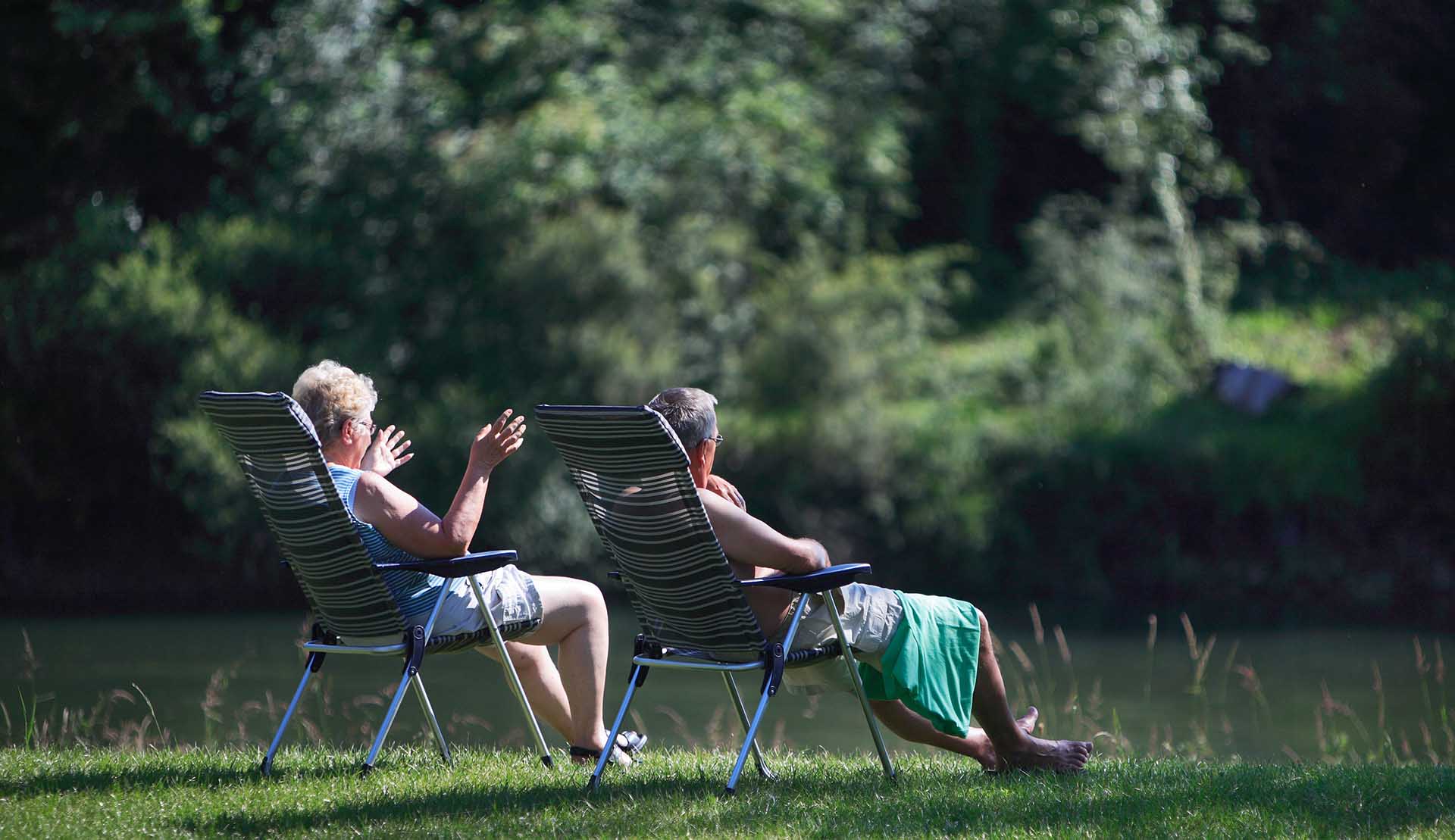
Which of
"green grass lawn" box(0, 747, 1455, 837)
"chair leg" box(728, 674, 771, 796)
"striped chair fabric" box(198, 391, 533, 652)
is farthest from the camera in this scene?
"striped chair fabric" box(198, 391, 533, 652)

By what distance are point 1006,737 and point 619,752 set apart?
1.21m

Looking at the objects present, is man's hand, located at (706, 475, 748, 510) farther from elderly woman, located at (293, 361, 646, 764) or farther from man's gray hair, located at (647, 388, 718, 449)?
elderly woman, located at (293, 361, 646, 764)

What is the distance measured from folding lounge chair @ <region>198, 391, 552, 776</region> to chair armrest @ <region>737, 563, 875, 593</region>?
724mm

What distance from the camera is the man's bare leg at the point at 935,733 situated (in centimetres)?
461

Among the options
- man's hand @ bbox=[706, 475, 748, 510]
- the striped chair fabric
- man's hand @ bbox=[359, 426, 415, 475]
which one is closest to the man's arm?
man's hand @ bbox=[706, 475, 748, 510]

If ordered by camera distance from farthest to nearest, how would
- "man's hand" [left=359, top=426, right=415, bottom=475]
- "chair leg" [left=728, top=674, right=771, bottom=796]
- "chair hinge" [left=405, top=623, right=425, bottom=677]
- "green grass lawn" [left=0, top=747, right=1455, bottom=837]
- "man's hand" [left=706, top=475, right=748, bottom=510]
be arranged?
"man's hand" [left=359, top=426, right=415, bottom=475]
"man's hand" [left=706, top=475, right=748, bottom=510]
"chair hinge" [left=405, top=623, right=425, bottom=677]
"chair leg" [left=728, top=674, right=771, bottom=796]
"green grass lawn" [left=0, top=747, right=1455, bottom=837]

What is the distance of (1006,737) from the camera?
4531mm

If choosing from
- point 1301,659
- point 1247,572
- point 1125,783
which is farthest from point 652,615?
point 1247,572

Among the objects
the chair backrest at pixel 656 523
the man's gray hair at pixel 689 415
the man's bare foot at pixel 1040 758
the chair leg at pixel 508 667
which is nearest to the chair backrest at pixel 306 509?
the chair leg at pixel 508 667

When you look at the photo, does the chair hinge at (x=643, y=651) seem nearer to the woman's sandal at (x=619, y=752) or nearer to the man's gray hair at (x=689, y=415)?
the woman's sandal at (x=619, y=752)

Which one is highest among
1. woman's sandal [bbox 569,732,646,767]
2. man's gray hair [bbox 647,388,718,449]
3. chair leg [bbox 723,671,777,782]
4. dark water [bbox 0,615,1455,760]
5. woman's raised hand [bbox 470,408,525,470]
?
man's gray hair [bbox 647,388,718,449]

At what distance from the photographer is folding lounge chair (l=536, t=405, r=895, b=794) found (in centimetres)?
418

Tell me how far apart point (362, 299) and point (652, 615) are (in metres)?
12.0

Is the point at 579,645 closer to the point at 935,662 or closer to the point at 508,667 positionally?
the point at 508,667
